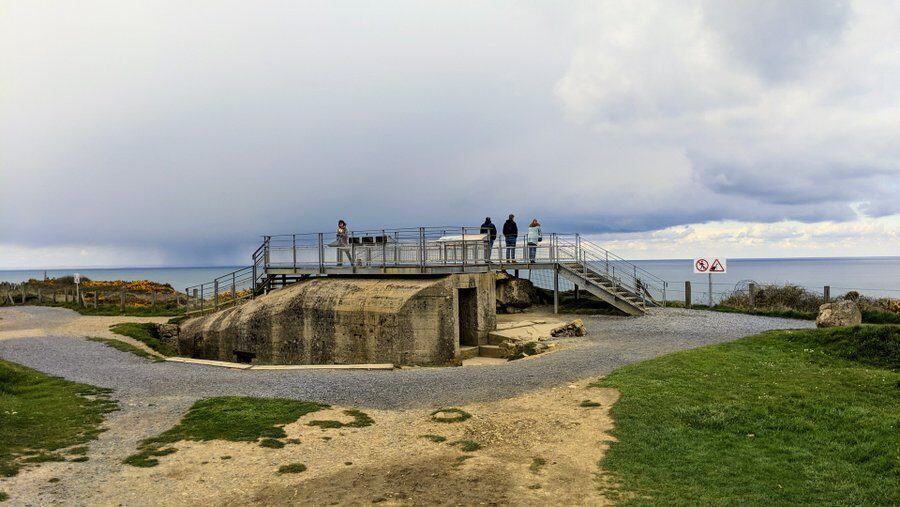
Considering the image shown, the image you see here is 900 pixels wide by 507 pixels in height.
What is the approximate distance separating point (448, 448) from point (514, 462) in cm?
125

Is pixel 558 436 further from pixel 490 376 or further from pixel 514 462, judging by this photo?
pixel 490 376

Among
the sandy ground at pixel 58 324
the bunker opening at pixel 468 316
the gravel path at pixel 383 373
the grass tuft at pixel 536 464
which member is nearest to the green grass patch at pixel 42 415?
the gravel path at pixel 383 373

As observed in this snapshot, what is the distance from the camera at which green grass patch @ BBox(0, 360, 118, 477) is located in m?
9.71

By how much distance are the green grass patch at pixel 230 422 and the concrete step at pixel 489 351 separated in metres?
10.4

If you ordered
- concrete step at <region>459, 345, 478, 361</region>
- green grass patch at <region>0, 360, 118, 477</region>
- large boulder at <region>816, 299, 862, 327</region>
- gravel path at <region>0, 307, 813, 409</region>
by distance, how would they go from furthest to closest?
concrete step at <region>459, 345, 478, 361</region> → large boulder at <region>816, 299, 862, 327</region> → gravel path at <region>0, 307, 813, 409</region> → green grass patch at <region>0, 360, 118, 477</region>

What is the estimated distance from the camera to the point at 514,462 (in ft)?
29.6

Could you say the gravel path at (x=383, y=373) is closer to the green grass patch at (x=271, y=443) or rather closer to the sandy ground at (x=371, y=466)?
the sandy ground at (x=371, y=466)

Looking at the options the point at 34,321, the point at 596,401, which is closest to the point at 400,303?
the point at 596,401

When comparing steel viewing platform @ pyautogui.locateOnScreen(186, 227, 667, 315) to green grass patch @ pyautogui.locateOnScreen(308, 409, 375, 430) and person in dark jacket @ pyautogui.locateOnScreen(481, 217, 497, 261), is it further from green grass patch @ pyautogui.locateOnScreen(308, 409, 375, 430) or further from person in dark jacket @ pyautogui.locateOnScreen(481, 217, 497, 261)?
green grass patch @ pyautogui.locateOnScreen(308, 409, 375, 430)

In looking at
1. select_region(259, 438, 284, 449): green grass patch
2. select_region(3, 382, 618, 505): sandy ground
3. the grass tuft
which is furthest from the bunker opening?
the grass tuft

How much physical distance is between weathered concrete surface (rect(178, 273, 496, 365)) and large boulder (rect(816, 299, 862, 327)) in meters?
11.9

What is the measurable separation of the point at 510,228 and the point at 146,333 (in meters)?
17.5

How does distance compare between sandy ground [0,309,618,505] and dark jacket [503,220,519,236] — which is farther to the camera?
dark jacket [503,220,519,236]

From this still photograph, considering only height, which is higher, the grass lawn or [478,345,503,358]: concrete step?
the grass lawn
